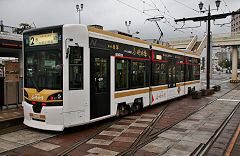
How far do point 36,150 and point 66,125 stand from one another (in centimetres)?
127

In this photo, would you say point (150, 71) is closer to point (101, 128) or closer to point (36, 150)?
point (101, 128)

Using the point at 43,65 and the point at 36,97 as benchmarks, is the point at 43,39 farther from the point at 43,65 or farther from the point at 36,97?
the point at 36,97

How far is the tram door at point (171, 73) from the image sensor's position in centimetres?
1368

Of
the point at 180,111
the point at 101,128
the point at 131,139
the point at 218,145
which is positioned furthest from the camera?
the point at 180,111

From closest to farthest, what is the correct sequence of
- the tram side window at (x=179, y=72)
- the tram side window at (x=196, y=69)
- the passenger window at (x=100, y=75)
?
the passenger window at (x=100, y=75)
the tram side window at (x=179, y=72)
the tram side window at (x=196, y=69)

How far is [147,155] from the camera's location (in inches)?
214

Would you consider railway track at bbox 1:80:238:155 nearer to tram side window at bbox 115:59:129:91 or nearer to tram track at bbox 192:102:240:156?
tram track at bbox 192:102:240:156

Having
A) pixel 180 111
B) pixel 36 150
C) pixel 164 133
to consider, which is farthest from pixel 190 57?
pixel 36 150

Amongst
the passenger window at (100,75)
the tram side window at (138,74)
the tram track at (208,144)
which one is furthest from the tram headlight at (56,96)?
the tram track at (208,144)

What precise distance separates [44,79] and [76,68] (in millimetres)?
1084

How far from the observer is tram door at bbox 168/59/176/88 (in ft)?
44.9

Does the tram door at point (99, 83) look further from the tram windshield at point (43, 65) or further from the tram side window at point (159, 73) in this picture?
the tram side window at point (159, 73)

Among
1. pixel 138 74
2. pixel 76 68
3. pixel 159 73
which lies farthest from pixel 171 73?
pixel 76 68

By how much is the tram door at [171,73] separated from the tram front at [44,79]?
27.5ft
